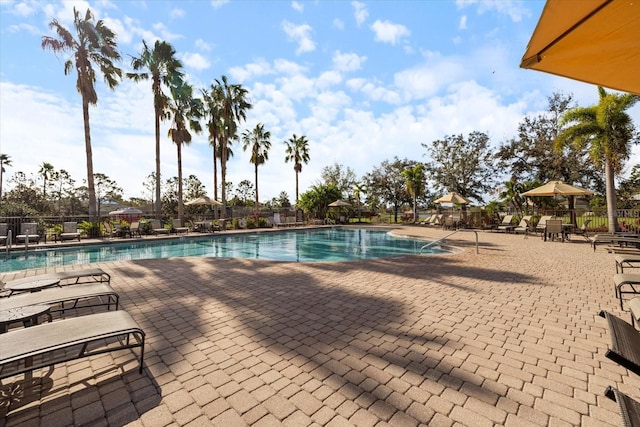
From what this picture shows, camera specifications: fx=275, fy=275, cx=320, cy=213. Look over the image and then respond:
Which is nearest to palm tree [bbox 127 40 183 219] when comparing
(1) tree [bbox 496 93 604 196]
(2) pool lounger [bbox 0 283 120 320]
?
(2) pool lounger [bbox 0 283 120 320]

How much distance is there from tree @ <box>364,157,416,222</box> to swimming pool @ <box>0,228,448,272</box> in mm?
18150

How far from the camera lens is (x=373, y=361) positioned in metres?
2.66

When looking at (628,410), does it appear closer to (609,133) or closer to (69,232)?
(609,133)

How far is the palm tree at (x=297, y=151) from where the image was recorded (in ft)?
97.2

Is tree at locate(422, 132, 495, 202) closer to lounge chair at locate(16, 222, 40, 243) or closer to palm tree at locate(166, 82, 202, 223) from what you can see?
palm tree at locate(166, 82, 202, 223)

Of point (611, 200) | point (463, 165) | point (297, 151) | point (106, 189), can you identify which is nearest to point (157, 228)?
point (297, 151)

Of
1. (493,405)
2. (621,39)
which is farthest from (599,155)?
(493,405)

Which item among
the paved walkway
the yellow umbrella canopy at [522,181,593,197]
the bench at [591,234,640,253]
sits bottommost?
the paved walkway

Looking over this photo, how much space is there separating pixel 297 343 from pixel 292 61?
1303 cm

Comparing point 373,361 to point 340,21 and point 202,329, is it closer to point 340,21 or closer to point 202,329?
point 202,329

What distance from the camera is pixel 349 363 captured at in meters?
2.63

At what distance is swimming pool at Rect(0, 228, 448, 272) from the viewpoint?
1006cm

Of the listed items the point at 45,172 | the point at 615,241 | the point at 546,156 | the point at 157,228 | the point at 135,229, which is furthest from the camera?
the point at 45,172

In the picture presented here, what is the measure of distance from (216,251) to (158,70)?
13555 millimetres
